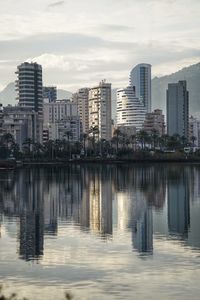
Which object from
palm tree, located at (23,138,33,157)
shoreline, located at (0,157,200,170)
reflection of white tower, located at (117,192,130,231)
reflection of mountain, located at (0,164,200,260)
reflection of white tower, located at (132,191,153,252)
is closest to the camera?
reflection of white tower, located at (132,191,153,252)

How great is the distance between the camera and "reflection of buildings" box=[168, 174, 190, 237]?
35834 mm

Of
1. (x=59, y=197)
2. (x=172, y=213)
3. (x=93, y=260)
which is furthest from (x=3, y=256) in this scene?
(x=59, y=197)

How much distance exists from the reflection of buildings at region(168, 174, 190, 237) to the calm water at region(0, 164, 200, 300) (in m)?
0.06

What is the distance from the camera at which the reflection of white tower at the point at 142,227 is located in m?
29.9

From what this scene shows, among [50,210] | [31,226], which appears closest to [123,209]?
[50,210]

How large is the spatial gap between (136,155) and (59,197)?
12994 centimetres

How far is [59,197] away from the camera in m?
58.5

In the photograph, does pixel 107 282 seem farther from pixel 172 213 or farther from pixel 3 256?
pixel 172 213

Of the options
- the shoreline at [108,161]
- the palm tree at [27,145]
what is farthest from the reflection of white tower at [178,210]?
the palm tree at [27,145]

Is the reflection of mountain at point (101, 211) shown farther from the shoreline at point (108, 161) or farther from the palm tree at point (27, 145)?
the palm tree at point (27, 145)

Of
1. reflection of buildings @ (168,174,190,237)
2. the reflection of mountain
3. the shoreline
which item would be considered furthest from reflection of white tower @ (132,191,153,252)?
the shoreline

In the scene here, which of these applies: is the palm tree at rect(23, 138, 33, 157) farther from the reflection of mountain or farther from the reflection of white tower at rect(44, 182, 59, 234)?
the reflection of white tower at rect(44, 182, 59, 234)

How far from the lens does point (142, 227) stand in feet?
120

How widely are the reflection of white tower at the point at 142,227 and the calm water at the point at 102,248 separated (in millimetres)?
40
